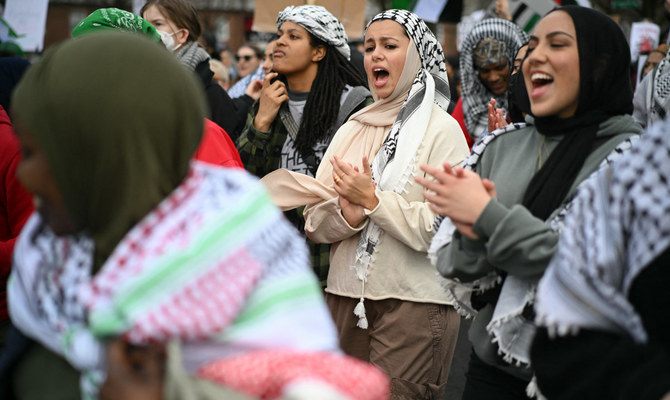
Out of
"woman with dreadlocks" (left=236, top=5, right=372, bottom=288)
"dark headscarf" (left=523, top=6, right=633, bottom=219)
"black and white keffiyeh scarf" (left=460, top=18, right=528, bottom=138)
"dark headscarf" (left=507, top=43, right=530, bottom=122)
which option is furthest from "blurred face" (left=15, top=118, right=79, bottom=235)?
"black and white keffiyeh scarf" (left=460, top=18, right=528, bottom=138)

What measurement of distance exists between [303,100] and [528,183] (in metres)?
2.36

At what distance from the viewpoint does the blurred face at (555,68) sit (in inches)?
109

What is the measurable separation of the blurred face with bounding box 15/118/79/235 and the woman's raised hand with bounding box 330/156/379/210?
6.87 feet

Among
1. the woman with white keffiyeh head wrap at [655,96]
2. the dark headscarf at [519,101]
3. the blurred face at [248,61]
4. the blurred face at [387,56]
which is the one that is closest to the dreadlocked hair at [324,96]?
the blurred face at [387,56]

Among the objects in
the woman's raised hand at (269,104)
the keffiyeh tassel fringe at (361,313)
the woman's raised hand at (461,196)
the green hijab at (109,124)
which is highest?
the green hijab at (109,124)

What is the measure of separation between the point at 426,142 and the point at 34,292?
2395 mm

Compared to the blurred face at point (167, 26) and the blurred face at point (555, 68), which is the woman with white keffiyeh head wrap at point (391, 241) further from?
the blurred face at point (167, 26)

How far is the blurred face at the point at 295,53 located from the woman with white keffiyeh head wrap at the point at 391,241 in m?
1.09

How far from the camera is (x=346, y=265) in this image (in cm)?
394

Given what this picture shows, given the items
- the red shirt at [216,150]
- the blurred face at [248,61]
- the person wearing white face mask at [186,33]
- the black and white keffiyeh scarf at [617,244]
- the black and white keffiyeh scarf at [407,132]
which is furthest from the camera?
the blurred face at [248,61]

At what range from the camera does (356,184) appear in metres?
3.68

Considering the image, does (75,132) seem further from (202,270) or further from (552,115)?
(552,115)

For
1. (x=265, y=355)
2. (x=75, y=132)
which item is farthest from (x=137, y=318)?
(x=75, y=132)

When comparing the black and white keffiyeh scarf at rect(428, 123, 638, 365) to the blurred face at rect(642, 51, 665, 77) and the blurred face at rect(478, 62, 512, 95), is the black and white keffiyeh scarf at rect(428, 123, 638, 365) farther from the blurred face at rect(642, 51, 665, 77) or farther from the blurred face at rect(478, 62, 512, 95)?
the blurred face at rect(642, 51, 665, 77)
